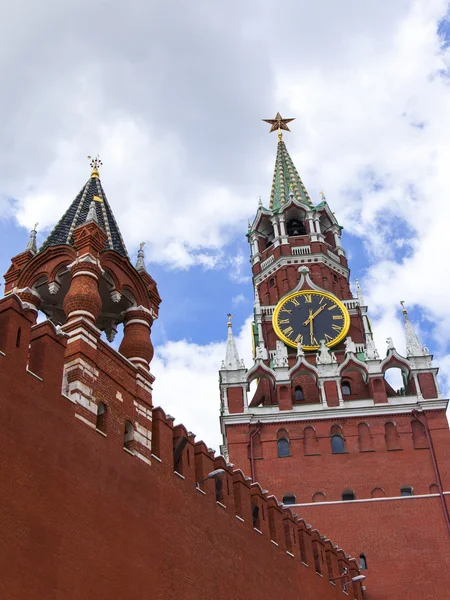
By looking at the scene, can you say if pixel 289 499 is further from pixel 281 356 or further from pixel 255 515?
pixel 255 515

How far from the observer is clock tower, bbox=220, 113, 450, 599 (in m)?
35.4

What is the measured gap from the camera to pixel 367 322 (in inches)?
1822

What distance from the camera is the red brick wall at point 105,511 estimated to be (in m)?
15.4

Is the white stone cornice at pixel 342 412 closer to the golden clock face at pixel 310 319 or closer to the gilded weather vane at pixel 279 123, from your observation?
Answer: the golden clock face at pixel 310 319

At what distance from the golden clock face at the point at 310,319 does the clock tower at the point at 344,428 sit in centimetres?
6

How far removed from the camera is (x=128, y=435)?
20.2 m

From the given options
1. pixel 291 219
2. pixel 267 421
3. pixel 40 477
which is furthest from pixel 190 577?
pixel 291 219

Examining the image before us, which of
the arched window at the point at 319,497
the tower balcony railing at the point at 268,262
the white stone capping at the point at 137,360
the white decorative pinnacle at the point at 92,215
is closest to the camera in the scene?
the white stone capping at the point at 137,360

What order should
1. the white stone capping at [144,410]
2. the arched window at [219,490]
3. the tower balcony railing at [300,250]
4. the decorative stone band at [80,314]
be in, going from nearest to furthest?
the decorative stone band at [80,314] < the white stone capping at [144,410] < the arched window at [219,490] < the tower balcony railing at [300,250]

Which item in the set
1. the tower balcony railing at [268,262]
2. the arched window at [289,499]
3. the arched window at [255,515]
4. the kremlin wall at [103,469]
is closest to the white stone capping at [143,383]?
the kremlin wall at [103,469]

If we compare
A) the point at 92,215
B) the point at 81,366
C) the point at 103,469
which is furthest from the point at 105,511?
the point at 92,215

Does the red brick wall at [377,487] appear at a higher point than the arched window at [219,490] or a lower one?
higher

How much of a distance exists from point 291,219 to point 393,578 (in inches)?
1100

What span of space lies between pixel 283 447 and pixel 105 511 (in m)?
22.3
